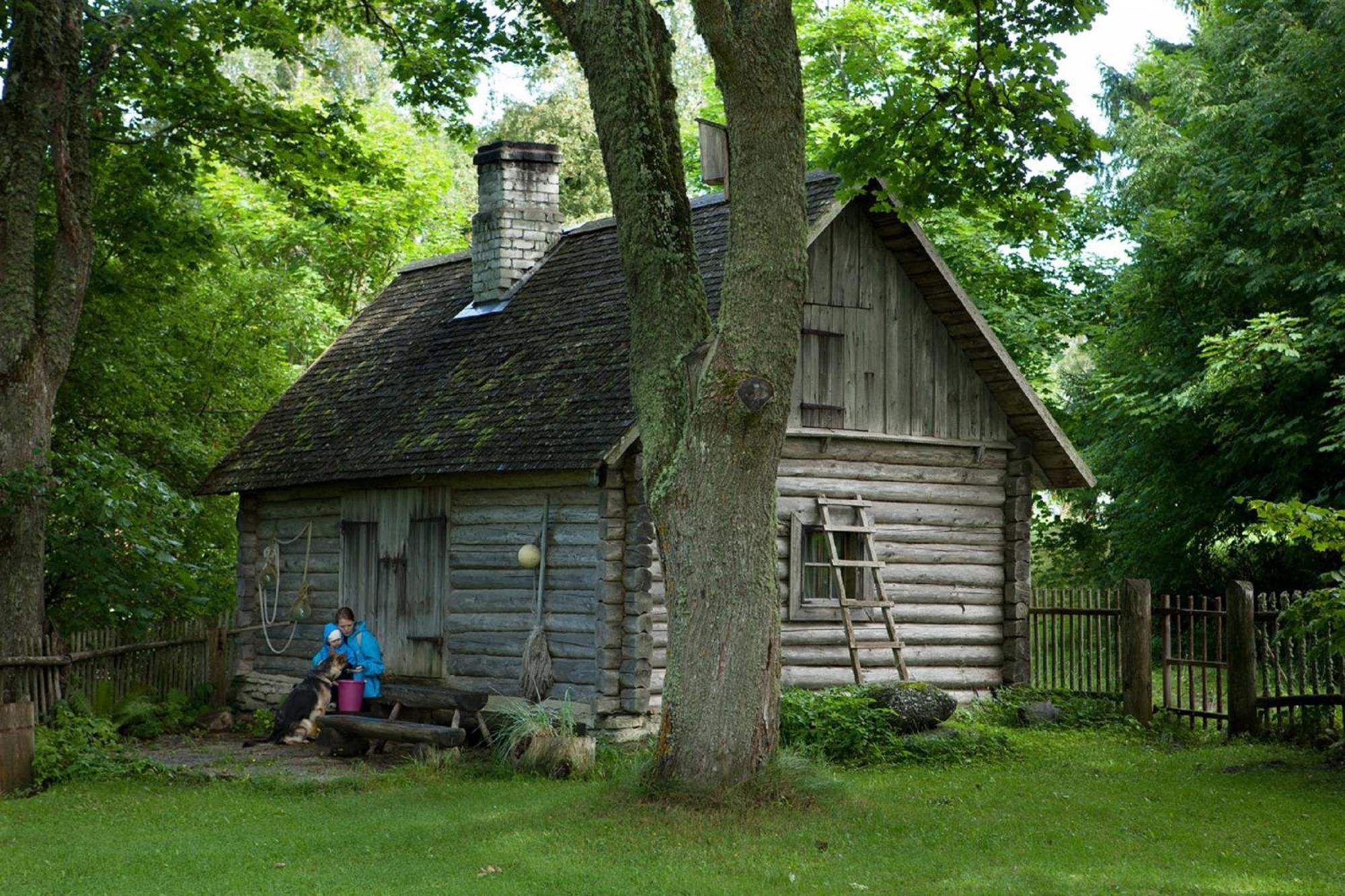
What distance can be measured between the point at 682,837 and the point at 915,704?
5.76 m

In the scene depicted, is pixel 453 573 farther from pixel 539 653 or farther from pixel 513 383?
pixel 513 383

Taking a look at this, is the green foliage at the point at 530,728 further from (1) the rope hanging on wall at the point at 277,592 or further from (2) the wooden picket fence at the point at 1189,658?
(2) the wooden picket fence at the point at 1189,658

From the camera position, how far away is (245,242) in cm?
3422

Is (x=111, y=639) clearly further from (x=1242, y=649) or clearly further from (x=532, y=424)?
(x=1242, y=649)

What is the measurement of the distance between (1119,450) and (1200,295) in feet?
10.2

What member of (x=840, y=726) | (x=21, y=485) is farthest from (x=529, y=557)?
(x=21, y=485)

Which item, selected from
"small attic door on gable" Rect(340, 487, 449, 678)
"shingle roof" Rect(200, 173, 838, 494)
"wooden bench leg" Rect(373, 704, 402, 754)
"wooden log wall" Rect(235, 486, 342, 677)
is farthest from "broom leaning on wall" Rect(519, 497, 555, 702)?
"wooden log wall" Rect(235, 486, 342, 677)

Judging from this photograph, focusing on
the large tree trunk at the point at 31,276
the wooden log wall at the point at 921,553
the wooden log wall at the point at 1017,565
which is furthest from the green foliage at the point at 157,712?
the wooden log wall at the point at 1017,565

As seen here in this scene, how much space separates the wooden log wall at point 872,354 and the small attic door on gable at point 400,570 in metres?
4.41

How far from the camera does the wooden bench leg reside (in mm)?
15188

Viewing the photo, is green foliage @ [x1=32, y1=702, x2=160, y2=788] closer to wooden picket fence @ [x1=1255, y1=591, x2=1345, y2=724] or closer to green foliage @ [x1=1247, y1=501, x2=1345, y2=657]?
green foliage @ [x1=1247, y1=501, x2=1345, y2=657]

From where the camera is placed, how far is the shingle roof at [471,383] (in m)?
15.6

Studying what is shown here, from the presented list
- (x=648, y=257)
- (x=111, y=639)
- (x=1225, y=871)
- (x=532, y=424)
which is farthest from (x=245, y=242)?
(x=1225, y=871)

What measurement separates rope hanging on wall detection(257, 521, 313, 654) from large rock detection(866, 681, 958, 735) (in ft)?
25.1
